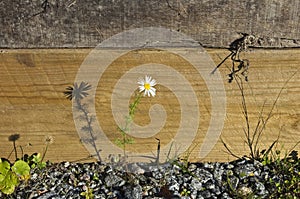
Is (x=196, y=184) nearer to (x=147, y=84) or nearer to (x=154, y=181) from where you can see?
(x=154, y=181)

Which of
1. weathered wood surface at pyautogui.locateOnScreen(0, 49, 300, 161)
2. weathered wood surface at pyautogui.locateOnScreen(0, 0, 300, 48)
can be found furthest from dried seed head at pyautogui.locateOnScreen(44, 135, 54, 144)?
weathered wood surface at pyautogui.locateOnScreen(0, 0, 300, 48)

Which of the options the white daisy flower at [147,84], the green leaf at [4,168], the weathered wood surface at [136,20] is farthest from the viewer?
the green leaf at [4,168]

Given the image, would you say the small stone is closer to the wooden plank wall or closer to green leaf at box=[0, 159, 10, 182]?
the wooden plank wall

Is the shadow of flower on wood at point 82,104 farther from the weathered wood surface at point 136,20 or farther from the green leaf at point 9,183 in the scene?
the green leaf at point 9,183

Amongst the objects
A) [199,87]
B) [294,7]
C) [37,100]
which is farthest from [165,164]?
[294,7]

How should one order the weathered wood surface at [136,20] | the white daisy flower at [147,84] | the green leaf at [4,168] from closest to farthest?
the weathered wood surface at [136,20] → the white daisy flower at [147,84] → the green leaf at [4,168]

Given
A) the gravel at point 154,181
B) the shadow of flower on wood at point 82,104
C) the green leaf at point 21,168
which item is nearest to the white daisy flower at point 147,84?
the shadow of flower on wood at point 82,104

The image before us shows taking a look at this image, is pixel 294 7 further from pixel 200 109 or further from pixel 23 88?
pixel 23 88
